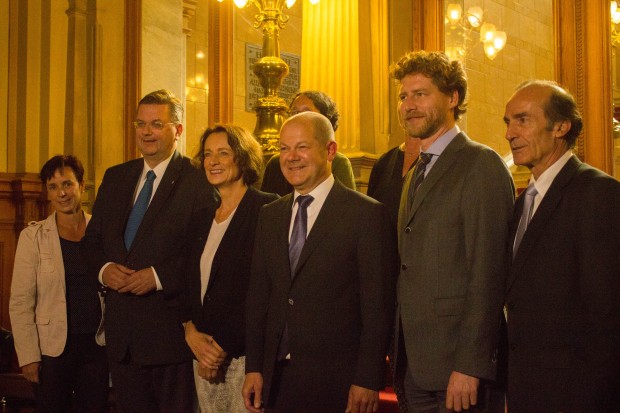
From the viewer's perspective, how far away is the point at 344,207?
2.75 m

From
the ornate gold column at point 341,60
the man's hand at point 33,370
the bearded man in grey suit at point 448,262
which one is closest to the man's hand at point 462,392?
the bearded man in grey suit at point 448,262

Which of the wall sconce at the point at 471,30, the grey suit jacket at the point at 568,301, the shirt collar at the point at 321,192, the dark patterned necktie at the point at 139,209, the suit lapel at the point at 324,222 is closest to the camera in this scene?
the grey suit jacket at the point at 568,301

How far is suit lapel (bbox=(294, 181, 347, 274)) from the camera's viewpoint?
8.91 ft

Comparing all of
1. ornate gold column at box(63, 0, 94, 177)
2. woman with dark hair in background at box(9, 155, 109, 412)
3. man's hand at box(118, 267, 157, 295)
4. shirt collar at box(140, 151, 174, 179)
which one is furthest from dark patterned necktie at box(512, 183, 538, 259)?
ornate gold column at box(63, 0, 94, 177)

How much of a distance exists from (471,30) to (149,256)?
18.8 ft

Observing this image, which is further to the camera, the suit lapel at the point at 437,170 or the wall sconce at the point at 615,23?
the wall sconce at the point at 615,23

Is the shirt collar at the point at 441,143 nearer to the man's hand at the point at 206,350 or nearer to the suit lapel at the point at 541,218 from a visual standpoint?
the suit lapel at the point at 541,218

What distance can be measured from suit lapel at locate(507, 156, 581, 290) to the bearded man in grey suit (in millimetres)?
56

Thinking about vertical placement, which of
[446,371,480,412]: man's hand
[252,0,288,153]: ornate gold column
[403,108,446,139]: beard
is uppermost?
[252,0,288,153]: ornate gold column

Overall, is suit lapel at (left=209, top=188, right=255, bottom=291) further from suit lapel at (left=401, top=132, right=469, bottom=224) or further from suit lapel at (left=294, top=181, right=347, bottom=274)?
suit lapel at (left=401, top=132, right=469, bottom=224)

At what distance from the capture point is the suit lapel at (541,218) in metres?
2.37

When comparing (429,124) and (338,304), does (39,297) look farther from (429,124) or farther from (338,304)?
(429,124)

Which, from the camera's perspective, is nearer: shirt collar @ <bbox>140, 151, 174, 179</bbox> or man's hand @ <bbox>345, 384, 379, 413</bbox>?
man's hand @ <bbox>345, 384, 379, 413</bbox>

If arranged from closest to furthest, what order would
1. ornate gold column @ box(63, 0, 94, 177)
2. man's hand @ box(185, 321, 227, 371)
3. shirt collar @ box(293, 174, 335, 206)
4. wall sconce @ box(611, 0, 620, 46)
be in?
shirt collar @ box(293, 174, 335, 206), man's hand @ box(185, 321, 227, 371), wall sconce @ box(611, 0, 620, 46), ornate gold column @ box(63, 0, 94, 177)
